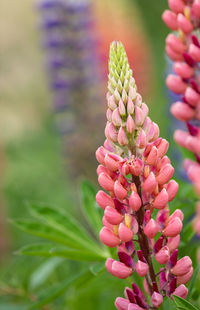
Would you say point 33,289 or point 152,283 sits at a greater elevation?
point 152,283

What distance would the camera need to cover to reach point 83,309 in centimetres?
124

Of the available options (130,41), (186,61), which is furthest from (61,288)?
(130,41)

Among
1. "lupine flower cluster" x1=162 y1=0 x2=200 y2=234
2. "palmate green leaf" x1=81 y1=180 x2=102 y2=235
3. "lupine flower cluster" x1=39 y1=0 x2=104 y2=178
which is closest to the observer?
"lupine flower cluster" x1=162 y1=0 x2=200 y2=234

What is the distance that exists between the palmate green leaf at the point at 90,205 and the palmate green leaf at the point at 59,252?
7cm

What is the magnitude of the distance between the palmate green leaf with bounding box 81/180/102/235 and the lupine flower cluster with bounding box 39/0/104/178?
1.52 meters

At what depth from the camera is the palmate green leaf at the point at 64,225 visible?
1005 millimetres

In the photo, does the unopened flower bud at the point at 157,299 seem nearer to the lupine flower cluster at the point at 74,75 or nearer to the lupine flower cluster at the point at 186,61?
→ the lupine flower cluster at the point at 186,61

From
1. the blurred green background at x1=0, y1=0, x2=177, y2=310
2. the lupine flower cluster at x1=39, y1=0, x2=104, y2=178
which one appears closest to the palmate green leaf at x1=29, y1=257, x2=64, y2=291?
the blurred green background at x1=0, y1=0, x2=177, y2=310

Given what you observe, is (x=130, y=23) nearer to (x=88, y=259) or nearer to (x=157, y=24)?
(x=157, y=24)

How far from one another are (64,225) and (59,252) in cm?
11

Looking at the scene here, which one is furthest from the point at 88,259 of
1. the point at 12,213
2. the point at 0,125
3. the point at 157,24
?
the point at 157,24

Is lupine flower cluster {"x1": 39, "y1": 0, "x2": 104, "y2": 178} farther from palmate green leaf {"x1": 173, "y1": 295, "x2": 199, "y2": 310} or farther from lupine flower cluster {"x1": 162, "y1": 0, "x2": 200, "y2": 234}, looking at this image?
palmate green leaf {"x1": 173, "y1": 295, "x2": 199, "y2": 310}

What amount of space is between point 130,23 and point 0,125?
5.11 ft

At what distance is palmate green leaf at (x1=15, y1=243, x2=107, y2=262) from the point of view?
35.1 inches
